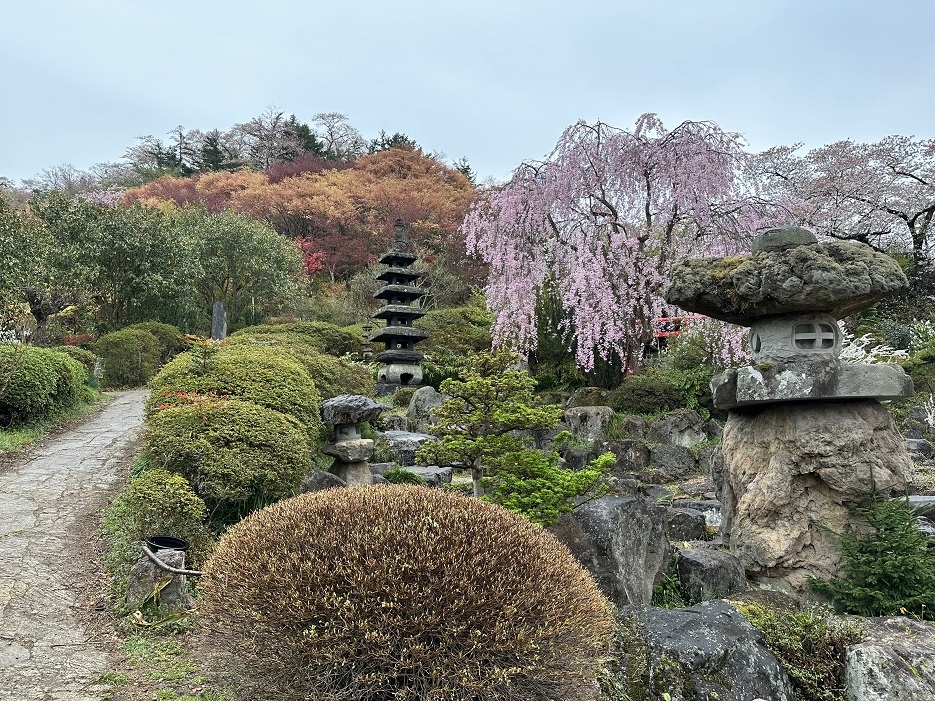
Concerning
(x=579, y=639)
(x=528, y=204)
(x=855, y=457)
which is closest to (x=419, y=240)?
(x=528, y=204)

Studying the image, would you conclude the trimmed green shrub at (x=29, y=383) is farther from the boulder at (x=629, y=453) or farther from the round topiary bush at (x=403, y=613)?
the boulder at (x=629, y=453)

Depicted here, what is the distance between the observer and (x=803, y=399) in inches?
174

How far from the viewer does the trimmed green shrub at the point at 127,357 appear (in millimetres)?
14258

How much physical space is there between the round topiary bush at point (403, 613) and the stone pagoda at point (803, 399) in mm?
2620

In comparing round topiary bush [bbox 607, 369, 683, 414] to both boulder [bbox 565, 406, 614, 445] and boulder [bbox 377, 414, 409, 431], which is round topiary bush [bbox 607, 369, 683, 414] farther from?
boulder [bbox 377, 414, 409, 431]

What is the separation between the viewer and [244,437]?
5.46m

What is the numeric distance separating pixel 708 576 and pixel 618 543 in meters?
0.90

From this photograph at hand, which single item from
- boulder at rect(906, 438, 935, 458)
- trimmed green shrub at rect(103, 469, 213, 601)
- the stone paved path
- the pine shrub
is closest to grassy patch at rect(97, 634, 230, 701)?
the stone paved path

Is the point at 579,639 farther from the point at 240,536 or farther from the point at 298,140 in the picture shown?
the point at 298,140

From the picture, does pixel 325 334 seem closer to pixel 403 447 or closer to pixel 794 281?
pixel 403 447

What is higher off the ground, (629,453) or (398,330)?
(398,330)

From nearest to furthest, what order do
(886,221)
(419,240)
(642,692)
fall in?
(642,692)
(886,221)
(419,240)

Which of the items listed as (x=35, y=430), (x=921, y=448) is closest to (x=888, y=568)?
Answer: (x=921, y=448)

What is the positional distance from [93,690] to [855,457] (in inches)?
195
